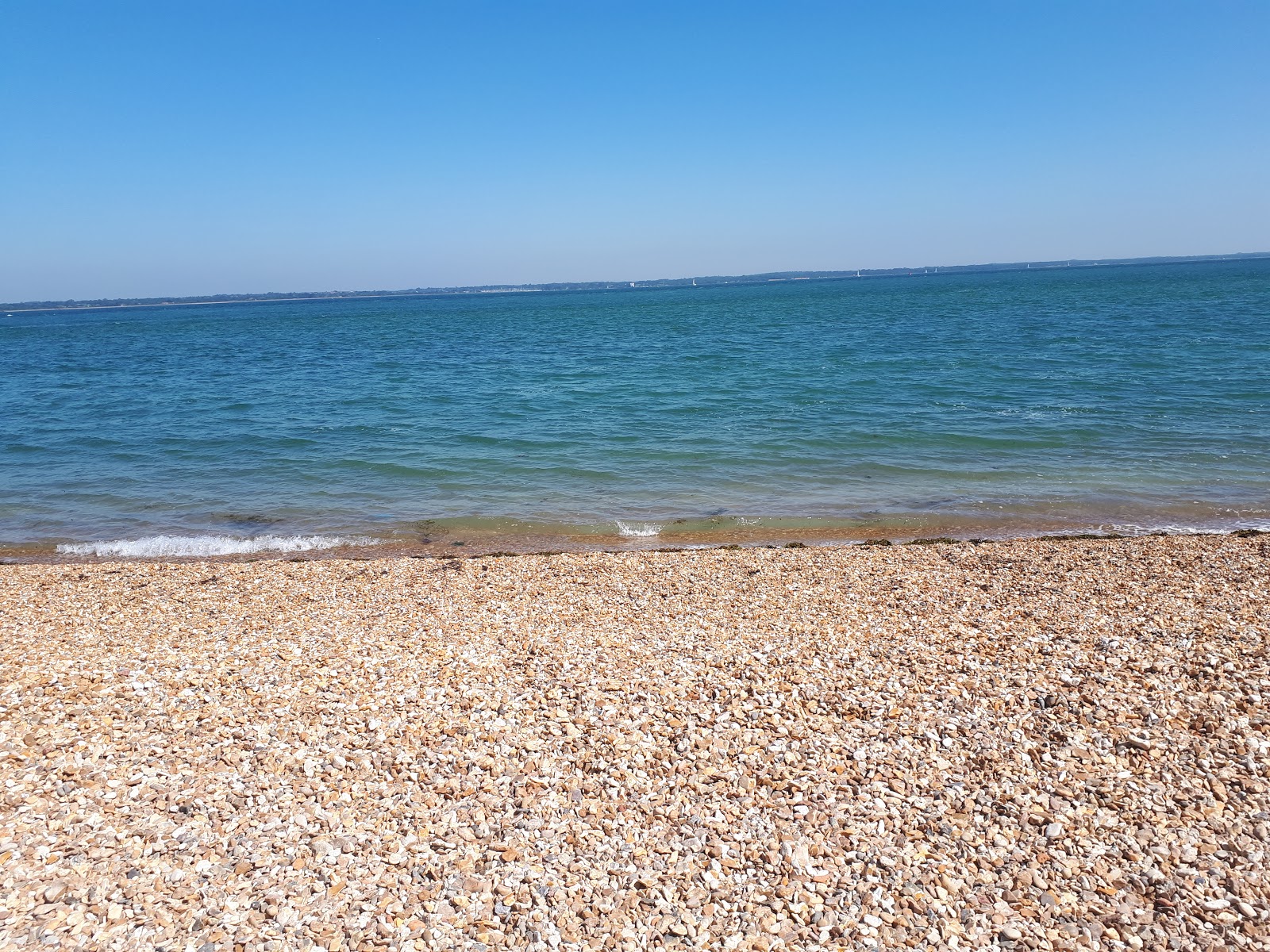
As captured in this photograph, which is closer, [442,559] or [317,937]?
[317,937]

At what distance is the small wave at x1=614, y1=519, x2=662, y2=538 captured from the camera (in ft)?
52.4

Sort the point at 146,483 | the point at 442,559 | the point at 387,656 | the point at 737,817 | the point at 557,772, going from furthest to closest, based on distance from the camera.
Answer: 1. the point at 146,483
2. the point at 442,559
3. the point at 387,656
4. the point at 557,772
5. the point at 737,817

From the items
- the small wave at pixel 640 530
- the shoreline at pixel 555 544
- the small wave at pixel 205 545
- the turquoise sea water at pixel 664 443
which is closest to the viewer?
the shoreline at pixel 555 544

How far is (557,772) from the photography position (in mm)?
6605

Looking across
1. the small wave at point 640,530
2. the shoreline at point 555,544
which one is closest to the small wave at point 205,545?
the shoreline at point 555,544

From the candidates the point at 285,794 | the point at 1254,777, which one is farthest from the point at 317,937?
the point at 1254,777

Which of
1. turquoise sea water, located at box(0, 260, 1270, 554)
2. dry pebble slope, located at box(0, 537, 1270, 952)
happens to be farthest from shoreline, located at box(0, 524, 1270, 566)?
dry pebble slope, located at box(0, 537, 1270, 952)

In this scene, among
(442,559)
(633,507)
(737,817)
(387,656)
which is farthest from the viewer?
(633,507)

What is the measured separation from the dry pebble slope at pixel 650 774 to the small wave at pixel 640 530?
523 cm

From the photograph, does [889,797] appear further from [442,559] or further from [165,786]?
[442,559]

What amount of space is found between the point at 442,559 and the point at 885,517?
8703 millimetres

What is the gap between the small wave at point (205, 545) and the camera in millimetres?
15570

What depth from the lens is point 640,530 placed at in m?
16.2

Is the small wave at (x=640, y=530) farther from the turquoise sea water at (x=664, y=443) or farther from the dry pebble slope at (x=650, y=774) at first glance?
the dry pebble slope at (x=650, y=774)
